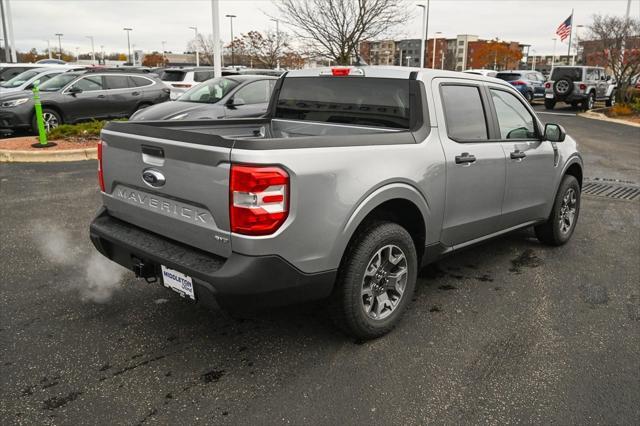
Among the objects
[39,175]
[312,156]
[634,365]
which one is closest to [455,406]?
[634,365]

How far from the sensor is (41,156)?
32.0 ft

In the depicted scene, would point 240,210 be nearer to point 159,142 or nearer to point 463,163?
point 159,142

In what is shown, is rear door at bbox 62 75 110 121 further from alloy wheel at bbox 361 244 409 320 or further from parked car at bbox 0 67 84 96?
alloy wheel at bbox 361 244 409 320

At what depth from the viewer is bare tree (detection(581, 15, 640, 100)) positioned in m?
23.1

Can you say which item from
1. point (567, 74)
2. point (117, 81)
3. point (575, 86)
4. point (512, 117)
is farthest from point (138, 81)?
point (567, 74)

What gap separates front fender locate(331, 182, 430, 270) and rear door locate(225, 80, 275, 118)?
7.76 meters

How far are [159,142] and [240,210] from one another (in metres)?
0.75

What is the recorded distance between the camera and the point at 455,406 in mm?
2789

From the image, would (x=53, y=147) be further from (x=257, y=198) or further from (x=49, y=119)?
(x=257, y=198)

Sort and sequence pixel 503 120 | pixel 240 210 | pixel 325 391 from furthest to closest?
pixel 503 120, pixel 325 391, pixel 240 210

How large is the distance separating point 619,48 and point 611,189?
62.6 ft

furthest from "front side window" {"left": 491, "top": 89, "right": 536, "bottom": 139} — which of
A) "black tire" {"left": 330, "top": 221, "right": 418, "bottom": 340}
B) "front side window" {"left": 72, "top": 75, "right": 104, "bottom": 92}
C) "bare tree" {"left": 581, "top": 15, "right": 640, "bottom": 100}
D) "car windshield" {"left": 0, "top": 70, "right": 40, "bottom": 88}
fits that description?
"bare tree" {"left": 581, "top": 15, "right": 640, "bottom": 100}

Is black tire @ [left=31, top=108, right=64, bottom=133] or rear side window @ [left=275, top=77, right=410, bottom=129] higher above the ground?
rear side window @ [left=275, top=77, right=410, bottom=129]

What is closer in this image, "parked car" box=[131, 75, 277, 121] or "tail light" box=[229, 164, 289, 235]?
"tail light" box=[229, 164, 289, 235]
